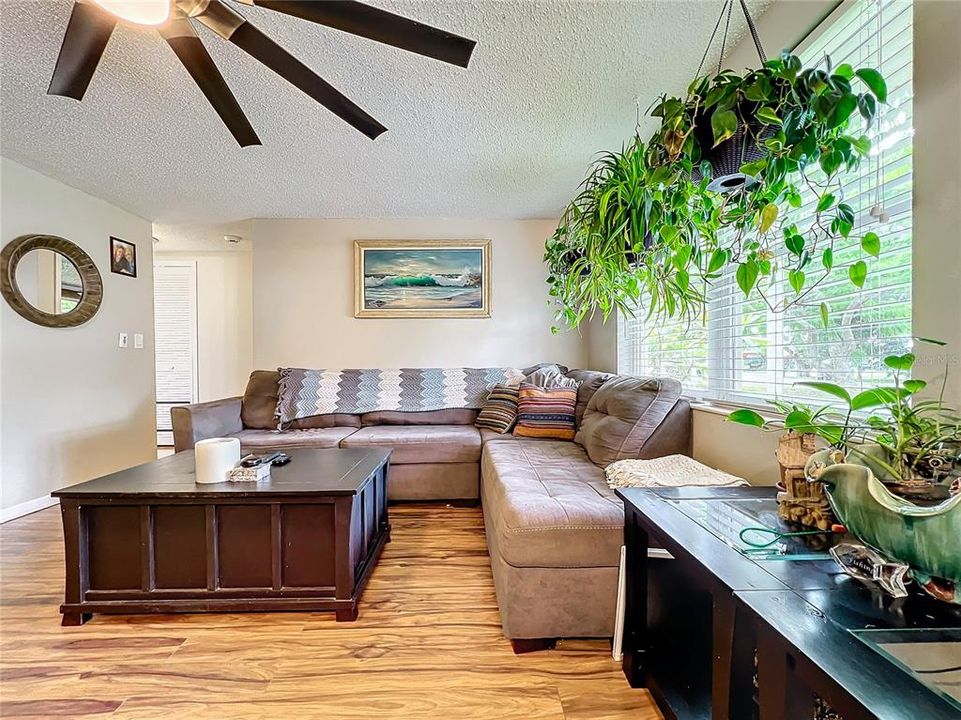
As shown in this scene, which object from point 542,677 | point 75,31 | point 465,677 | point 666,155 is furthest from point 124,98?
point 542,677

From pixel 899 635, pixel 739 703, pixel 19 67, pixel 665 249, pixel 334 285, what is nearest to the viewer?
pixel 899 635

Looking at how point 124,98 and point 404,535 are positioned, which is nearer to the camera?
point 124,98

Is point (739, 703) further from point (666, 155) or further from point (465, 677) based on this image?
point (666, 155)

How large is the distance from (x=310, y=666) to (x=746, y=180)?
6.62ft

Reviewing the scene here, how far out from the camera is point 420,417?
355 cm

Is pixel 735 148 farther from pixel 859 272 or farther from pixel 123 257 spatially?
pixel 123 257

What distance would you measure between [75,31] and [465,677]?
231 cm

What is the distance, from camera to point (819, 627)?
2.08 ft

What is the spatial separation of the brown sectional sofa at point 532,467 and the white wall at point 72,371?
1.15 meters

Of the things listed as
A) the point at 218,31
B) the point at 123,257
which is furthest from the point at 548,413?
the point at 123,257

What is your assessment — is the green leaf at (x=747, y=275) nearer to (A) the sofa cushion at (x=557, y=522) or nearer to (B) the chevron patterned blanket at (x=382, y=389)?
(A) the sofa cushion at (x=557, y=522)

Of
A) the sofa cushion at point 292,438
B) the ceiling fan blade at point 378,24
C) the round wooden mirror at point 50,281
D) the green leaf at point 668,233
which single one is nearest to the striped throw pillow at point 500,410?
the sofa cushion at point 292,438

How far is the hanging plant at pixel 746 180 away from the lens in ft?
3.22

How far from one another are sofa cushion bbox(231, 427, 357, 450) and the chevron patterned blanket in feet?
0.75
